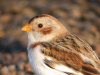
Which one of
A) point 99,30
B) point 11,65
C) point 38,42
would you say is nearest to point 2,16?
point 99,30

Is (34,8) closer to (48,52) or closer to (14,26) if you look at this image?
(14,26)

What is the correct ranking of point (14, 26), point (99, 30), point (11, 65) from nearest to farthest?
point (11, 65) → point (99, 30) → point (14, 26)

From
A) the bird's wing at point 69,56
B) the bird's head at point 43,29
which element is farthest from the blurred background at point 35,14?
the bird's wing at point 69,56

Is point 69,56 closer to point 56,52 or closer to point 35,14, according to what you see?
point 56,52

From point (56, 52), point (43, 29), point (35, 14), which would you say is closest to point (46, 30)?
point (43, 29)

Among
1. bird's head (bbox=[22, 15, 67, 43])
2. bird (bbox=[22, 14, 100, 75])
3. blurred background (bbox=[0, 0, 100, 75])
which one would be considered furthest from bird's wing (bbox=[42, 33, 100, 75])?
blurred background (bbox=[0, 0, 100, 75])

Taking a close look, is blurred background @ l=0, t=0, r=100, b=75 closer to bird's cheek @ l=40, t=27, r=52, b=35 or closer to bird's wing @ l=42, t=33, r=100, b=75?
bird's cheek @ l=40, t=27, r=52, b=35
